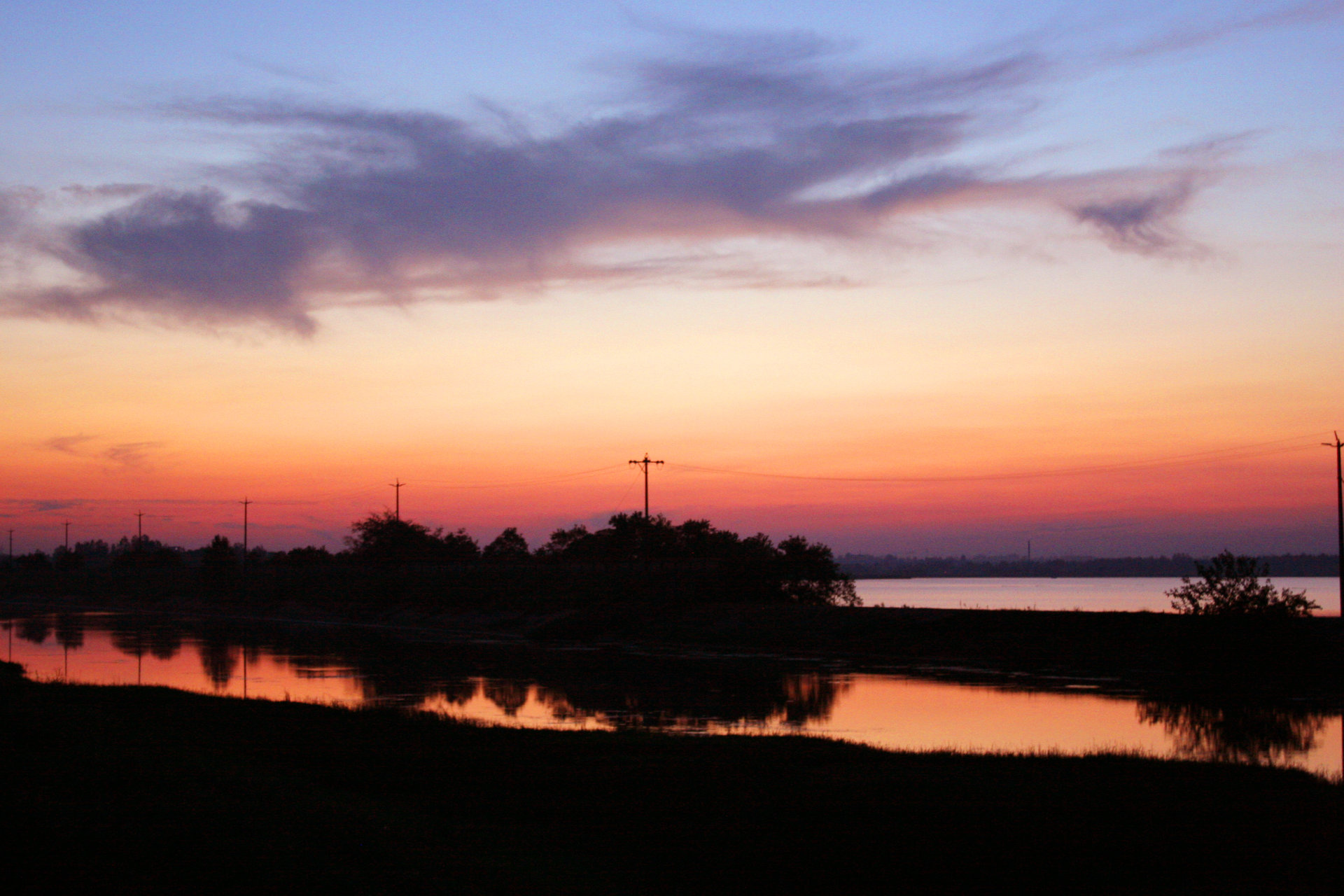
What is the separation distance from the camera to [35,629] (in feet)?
289

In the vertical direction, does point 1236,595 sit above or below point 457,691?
above

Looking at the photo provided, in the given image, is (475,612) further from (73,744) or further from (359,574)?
(73,744)

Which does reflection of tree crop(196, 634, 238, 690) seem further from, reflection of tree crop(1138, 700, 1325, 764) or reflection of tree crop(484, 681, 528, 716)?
reflection of tree crop(1138, 700, 1325, 764)

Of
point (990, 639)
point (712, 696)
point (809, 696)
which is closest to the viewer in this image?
point (712, 696)

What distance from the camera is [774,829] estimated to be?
14070 mm

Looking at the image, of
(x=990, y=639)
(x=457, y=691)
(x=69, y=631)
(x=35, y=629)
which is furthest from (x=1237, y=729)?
(x=35, y=629)

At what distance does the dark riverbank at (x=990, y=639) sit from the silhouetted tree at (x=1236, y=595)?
0.45 m

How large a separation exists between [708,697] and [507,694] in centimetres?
706

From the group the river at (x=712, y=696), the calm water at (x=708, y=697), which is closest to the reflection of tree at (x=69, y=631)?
the river at (x=712, y=696)

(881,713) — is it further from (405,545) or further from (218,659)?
(405,545)

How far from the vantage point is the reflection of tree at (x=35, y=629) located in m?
77.8

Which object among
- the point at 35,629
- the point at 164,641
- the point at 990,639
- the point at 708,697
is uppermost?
the point at 990,639

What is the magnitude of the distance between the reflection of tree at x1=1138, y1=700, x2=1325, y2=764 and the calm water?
83mm

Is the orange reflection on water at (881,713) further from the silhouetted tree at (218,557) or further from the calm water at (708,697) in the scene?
the silhouetted tree at (218,557)
